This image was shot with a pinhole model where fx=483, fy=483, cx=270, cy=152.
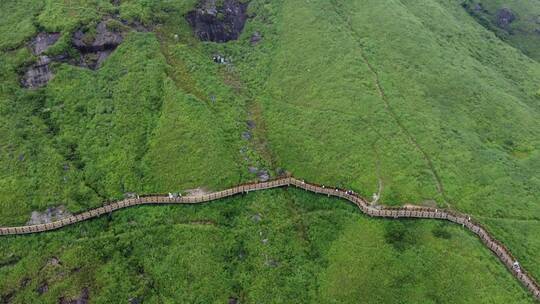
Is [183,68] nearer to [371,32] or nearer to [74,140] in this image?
[74,140]

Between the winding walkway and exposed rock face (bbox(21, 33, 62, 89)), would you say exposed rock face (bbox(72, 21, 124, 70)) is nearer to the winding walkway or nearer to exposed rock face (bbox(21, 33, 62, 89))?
exposed rock face (bbox(21, 33, 62, 89))

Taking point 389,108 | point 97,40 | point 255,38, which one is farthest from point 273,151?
point 97,40

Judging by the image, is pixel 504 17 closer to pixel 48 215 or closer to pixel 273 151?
pixel 273 151

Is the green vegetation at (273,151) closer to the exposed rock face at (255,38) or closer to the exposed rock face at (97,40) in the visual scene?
the exposed rock face at (255,38)

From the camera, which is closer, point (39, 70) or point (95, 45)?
point (39, 70)

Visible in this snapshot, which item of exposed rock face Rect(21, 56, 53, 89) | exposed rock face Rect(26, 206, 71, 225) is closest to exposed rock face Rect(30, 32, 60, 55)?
exposed rock face Rect(21, 56, 53, 89)

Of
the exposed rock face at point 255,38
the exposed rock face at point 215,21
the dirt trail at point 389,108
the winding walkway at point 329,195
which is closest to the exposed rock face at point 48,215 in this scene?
the winding walkway at point 329,195
